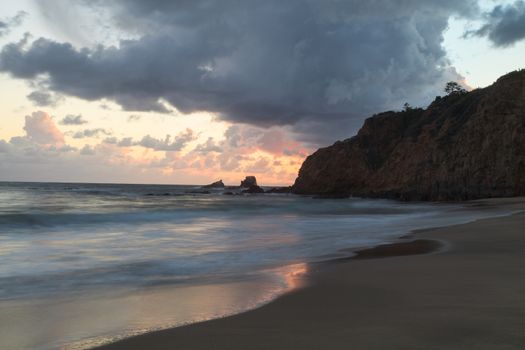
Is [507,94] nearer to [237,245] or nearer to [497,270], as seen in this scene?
[237,245]

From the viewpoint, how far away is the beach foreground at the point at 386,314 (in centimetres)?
340

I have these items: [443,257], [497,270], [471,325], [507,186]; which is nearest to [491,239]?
[443,257]

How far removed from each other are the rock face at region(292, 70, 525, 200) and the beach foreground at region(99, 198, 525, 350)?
30.2 metres

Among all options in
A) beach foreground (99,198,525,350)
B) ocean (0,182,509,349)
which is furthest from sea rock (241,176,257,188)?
beach foreground (99,198,525,350)

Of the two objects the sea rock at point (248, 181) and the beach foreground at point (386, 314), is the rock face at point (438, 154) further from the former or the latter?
the sea rock at point (248, 181)

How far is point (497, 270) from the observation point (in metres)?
6.22

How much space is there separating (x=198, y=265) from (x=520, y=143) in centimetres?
3109

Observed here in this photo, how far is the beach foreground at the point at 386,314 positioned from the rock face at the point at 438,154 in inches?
1187

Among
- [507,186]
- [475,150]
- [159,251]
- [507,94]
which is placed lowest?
[159,251]

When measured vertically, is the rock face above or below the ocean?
above

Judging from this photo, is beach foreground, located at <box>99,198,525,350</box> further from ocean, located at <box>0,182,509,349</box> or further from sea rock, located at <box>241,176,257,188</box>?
sea rock, located at <box>241,176,257,188</box>

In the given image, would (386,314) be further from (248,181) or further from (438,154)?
(248,181)

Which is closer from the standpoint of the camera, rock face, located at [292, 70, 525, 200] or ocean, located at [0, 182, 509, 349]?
ocean, located at [0, 182, 509, 349]

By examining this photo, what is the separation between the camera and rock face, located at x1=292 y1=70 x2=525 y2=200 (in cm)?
3359
